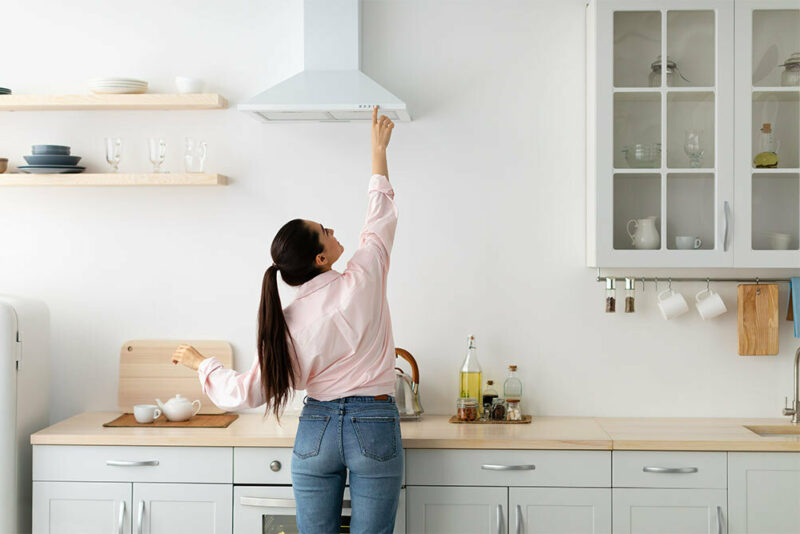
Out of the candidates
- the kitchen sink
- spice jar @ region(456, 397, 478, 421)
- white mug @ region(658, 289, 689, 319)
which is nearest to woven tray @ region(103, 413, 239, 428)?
spice jar @ region(456, 397, 478, 421)

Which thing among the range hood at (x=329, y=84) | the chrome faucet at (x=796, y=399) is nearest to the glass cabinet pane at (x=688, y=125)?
the chrome faucet at (x=796, y=399)

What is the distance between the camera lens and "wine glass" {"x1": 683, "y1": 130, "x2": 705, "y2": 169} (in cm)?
288

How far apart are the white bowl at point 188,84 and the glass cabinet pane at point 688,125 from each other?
1.73m

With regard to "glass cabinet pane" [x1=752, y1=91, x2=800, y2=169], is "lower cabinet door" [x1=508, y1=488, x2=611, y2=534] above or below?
below

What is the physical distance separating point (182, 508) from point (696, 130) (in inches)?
87.0

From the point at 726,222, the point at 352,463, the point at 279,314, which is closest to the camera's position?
the point at 279,314

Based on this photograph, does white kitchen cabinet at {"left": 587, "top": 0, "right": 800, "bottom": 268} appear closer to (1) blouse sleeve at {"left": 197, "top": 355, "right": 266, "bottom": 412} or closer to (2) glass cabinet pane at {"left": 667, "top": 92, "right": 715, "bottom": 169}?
(2) glass cabinet pane at {"left": 667, "top": 92, "right": 715, "bottom": 169}

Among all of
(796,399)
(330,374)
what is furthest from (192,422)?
(796,399)

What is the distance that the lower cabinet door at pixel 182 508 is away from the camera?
2719mm

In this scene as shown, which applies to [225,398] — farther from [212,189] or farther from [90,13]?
[90,13]

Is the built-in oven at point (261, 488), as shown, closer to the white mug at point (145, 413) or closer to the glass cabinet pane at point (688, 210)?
the white mug at point (145, 413)

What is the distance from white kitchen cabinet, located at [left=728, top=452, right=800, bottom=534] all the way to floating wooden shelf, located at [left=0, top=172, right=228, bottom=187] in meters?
2.08

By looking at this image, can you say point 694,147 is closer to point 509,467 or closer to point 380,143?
point 380,143

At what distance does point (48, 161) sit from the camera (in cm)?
303
